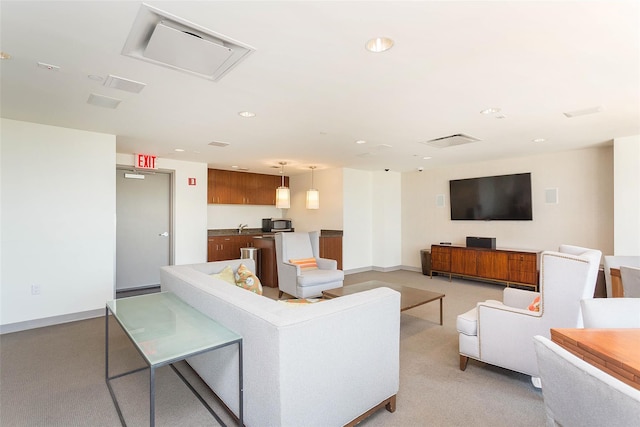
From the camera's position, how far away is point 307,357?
5.05 feet

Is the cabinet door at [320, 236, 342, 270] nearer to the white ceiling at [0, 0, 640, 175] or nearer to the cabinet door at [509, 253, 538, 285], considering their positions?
the white ceiling at [0, 0, 640, 175]

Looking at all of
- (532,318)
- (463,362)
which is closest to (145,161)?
(463,362)

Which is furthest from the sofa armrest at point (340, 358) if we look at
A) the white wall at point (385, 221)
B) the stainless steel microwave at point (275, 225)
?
the stainless steel microwave at point (275, 225)

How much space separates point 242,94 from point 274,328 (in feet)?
7.14

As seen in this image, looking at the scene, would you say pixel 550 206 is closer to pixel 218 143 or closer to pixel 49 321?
pixel 218 143

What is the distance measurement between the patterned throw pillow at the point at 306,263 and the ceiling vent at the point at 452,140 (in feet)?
8.61

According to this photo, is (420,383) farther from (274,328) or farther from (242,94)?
(242,94)

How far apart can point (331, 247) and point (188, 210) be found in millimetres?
3026

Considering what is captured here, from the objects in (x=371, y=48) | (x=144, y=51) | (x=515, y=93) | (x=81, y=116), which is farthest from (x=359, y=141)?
(x=81, y=116)

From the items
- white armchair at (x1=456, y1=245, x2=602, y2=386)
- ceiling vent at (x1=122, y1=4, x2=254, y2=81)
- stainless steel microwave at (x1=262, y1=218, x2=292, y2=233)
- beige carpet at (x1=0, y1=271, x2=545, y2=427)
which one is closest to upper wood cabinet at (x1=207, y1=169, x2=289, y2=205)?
stainless steel microwave at (x1=262, y1=218, x2=292, y2=233)

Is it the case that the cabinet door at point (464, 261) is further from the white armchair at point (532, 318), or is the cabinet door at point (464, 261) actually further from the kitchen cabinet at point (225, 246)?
the kitchen cabinet at point (225, 246)

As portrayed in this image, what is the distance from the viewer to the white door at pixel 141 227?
5414mm

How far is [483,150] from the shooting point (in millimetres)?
5215

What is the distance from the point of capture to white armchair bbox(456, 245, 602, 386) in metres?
2.09
